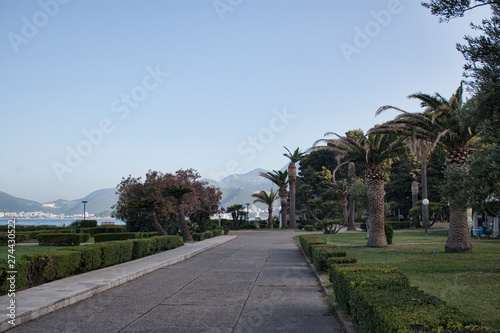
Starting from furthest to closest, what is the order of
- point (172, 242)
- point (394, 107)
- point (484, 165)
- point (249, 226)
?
Result: point (249, 226) < point (172, 242) < point (394, 107) < point (484, 165)

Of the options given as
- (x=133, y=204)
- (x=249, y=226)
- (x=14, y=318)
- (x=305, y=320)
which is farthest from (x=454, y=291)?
(x=249, y=226)

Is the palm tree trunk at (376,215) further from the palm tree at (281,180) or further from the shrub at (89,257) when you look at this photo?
the palm tree at (281,180)

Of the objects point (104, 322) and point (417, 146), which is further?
point (417, 146)

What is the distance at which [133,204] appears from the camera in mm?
24172

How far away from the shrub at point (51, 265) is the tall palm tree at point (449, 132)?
42.5ft

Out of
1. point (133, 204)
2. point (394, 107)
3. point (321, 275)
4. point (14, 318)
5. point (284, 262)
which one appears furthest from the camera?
point (133, 204)

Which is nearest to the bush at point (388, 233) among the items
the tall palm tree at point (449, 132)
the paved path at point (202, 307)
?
the tall palm tree at point (449, 132)

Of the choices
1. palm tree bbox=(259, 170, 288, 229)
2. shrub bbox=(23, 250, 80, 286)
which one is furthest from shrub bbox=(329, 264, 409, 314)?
palm tree bbox=(259, 170, 288, 229)

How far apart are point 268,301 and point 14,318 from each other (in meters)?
4.55

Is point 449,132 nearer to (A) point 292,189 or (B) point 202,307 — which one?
(B) point 202,307

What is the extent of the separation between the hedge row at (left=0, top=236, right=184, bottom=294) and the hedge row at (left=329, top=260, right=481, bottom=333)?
274 inches

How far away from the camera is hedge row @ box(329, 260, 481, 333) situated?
13.5ft

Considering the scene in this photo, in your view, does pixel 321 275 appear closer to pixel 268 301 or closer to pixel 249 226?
pixel 268 301

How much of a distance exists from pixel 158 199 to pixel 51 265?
16.8 metres
